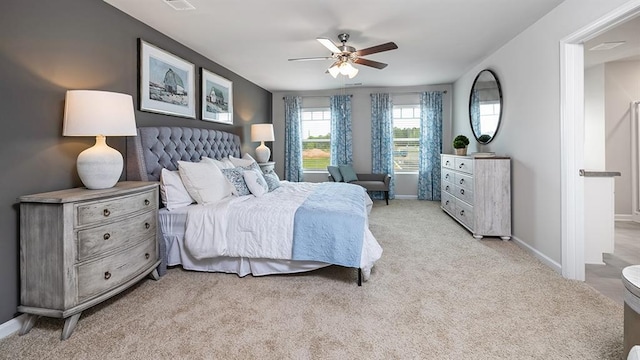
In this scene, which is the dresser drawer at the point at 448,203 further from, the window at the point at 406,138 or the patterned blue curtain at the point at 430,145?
the window at the point at 406,138

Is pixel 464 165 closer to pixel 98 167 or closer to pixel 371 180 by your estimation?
pixel 371 180

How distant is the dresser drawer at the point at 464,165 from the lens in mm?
4080

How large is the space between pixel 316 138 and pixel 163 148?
447 centimetres

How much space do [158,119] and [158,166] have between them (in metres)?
0.62

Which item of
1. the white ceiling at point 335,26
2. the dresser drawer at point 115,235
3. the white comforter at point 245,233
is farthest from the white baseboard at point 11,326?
the white ceiling at point 335,26

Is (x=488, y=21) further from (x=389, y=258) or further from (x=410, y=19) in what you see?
(x=389, y=258)

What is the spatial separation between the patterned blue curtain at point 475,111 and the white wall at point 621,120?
1.89 meters

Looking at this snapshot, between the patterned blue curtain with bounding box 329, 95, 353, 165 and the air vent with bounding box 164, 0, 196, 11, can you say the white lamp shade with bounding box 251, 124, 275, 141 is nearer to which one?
the patterned blue curtain with bounding box 329, 95, 353, 165

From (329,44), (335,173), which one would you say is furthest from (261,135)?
(329,44)

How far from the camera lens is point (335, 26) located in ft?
10.7

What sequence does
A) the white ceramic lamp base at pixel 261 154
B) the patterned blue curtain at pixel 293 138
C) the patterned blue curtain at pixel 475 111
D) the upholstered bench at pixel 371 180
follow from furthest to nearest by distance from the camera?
the patterned blue curtain at pixel 293 138, the upholstered bench at pixel 371 180, the white ceramic lamp base at pixel 261 154, the patterned blue curtain at pixel 475 111

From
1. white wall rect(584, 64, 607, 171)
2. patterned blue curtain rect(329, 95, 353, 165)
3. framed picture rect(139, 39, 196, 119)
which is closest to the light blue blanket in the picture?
framed picture rect(139, 39, 196, 119)

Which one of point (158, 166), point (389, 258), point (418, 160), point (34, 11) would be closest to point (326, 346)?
point (389, 258)

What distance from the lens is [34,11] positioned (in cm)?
208
